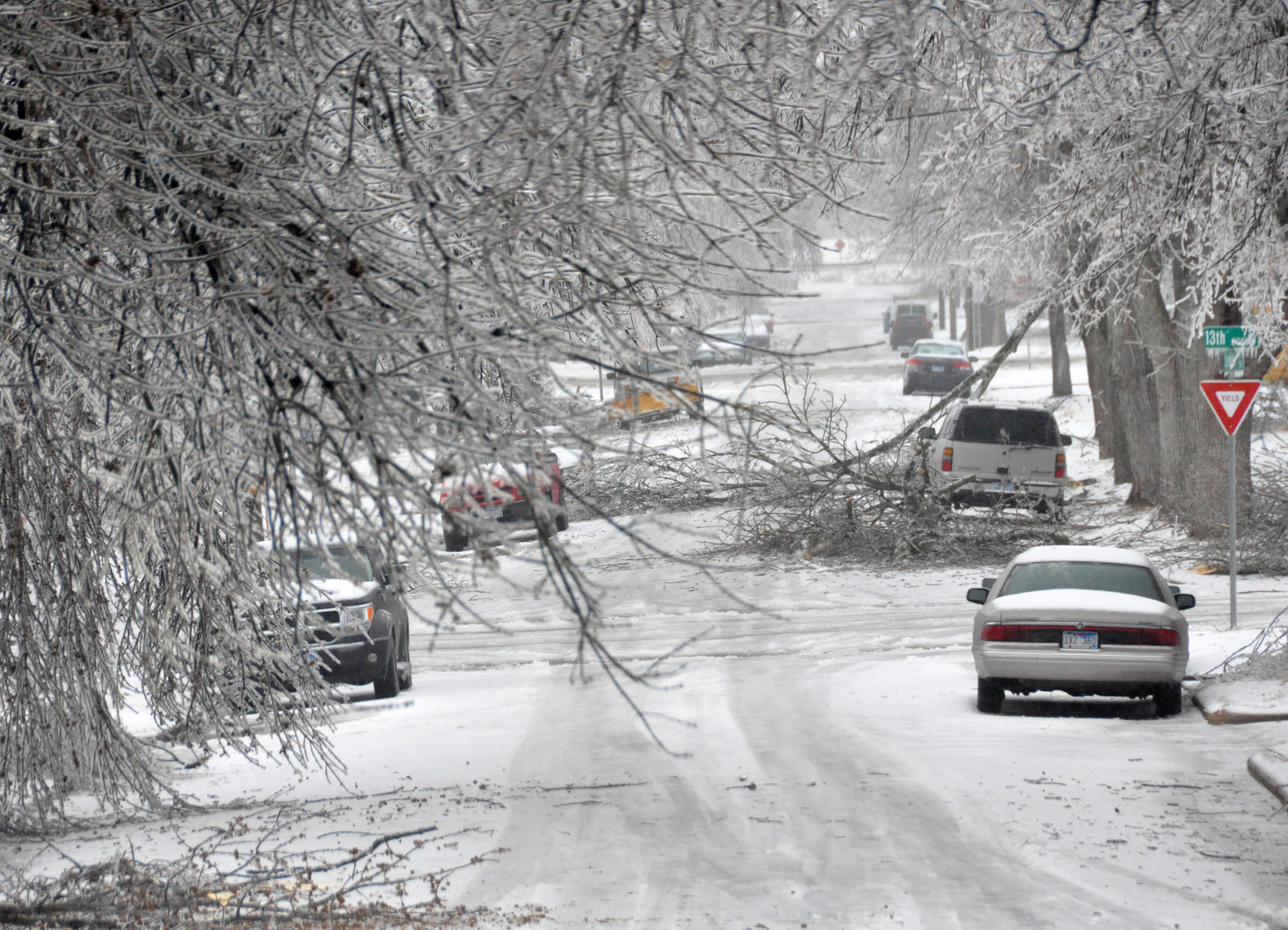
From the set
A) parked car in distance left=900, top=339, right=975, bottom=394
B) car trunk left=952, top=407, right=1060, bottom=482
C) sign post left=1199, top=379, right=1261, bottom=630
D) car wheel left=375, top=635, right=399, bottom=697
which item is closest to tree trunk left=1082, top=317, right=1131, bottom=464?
car trunk left=952, top=407, right=1060, bottom=482

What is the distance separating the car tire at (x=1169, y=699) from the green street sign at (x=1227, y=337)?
4441 millimetres

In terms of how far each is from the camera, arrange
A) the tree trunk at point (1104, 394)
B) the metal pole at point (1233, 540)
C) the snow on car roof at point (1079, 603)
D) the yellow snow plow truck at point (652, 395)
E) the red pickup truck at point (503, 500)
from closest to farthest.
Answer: the red pickup truck at point (503, 500) < the yellow snow plow truck at point (652, 395) < the snow on car roof at point (1079, 603) < the metal pole at point (1233, 540) < the tree trunk at point (1104, 394)

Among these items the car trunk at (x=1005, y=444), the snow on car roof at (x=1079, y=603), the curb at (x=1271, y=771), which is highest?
the car trunk at (x=1005, y=444)

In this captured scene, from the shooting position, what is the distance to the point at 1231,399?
14.7 meters

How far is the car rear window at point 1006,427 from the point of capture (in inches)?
878

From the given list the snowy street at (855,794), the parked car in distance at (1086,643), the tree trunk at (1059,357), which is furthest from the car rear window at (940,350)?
the parked car in distance at (1086,643)

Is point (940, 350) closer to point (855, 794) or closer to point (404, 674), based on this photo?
point (404, 674)

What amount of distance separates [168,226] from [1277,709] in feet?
30.9

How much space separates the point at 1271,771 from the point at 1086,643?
2577 millimetres

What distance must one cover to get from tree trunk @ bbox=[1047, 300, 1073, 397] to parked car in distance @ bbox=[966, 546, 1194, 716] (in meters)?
27.3

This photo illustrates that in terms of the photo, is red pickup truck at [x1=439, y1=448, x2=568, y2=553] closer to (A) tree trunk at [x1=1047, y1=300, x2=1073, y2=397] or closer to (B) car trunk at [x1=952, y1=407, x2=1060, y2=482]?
(B) car trunk at [x1=952, y1=407, x2=1060, y2=482]

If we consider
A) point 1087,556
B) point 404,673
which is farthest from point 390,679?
point 1087,556

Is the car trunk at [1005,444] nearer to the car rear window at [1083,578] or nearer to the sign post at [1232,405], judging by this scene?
the sign post at [1232,405]

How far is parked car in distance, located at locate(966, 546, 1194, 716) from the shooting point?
11.3m
